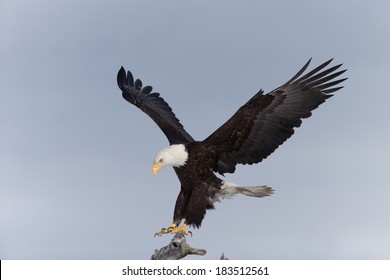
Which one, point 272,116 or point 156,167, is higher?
point 272,116

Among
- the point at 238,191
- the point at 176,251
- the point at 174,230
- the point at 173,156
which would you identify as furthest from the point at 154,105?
the point at 176,251

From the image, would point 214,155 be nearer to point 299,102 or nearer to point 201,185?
point 201,185

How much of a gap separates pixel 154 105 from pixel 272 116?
10.7 ft

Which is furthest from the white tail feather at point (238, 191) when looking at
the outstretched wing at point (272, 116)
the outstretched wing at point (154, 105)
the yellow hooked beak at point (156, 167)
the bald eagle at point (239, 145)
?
the outstretched wing at point (154, 105)

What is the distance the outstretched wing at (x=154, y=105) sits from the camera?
31.9 ft

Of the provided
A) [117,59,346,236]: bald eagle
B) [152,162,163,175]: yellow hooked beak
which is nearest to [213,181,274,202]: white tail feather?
[117,59,346,236]: bald eagle

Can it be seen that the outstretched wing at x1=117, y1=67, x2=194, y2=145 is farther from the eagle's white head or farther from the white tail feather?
the white tail feather

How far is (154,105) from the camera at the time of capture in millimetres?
11250

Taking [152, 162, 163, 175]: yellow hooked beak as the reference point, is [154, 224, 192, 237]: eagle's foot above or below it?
below

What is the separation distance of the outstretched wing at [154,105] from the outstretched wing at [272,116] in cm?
90

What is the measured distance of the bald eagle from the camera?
841 cm

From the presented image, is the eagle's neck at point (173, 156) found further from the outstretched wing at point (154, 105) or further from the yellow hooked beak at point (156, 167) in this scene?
the outstretched wing at point (154, 105)

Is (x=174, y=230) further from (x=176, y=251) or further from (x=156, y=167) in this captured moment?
(x=156, y=167)
